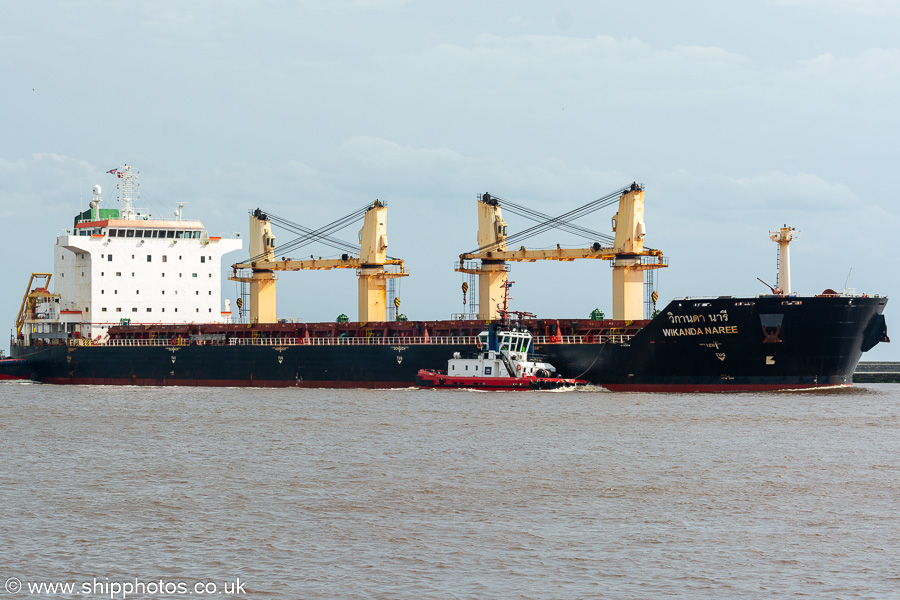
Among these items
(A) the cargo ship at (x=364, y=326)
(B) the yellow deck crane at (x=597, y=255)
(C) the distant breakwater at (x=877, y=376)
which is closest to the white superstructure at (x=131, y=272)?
(A) the cargo ship at (x=364, y=326)

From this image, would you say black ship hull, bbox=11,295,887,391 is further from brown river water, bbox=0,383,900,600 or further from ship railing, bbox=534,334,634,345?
brown river water, bbox=0,383,900,600

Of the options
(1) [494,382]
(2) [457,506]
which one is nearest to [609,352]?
(1) [494,382]

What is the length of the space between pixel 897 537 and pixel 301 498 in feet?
32.5

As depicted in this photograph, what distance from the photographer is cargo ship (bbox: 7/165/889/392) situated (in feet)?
131

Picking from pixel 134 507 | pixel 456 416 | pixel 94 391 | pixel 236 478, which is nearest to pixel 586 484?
pixel 236 478

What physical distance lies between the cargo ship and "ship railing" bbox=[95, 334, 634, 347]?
0.08 meters

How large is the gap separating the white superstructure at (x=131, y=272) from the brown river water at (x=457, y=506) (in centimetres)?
2366

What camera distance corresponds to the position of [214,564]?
14.9 metres

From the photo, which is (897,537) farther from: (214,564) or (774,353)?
(774,353)

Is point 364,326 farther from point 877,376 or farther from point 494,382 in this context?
point 877,376

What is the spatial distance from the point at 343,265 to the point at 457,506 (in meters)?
36.3

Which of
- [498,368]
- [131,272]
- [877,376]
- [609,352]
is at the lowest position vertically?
[877,376]

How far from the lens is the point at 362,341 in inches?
1941

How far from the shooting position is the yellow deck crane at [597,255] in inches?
1800
